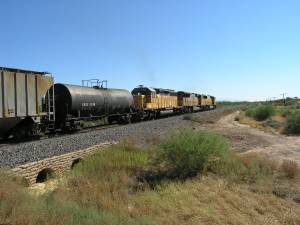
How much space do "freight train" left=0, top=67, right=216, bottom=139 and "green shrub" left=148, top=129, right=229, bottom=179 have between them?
7.81 meters

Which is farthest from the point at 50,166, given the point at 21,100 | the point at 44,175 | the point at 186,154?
the point at 21,100

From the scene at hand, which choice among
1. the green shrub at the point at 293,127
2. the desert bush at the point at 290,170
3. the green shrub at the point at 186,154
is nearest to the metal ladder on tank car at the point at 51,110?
the green shrub at the point at 186,154

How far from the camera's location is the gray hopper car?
1856cm

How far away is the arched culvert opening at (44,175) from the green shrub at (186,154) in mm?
3500

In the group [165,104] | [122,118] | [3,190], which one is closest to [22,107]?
[3,190]

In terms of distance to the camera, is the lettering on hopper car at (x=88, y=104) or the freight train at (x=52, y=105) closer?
the freight train at (x=52, y=105)

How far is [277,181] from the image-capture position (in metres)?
13.8

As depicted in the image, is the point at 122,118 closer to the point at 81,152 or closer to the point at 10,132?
Answer: the point at 10,132

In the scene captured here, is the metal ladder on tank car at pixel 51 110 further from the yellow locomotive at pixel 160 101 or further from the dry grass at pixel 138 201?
the yellow locomotive at pixel 160 101

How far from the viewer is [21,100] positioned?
19.7m

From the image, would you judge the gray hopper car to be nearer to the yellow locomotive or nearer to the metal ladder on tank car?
the metal ladder on tank car

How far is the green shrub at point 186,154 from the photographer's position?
13945mm

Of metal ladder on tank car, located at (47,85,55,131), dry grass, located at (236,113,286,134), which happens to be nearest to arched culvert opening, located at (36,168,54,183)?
metal ladder on tank car, located at (47,85,55,131)

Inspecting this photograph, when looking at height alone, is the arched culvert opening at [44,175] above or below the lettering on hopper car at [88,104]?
below
